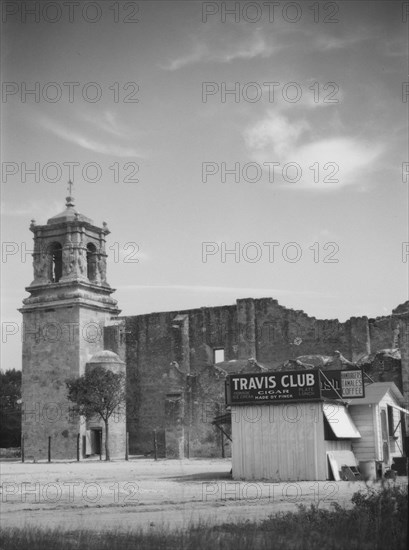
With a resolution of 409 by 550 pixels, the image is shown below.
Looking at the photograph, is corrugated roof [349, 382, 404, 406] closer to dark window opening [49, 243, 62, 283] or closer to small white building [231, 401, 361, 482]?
small white building [231, 401, 361, 482]

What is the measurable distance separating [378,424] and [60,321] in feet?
90.4

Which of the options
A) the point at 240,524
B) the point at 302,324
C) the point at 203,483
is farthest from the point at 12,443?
Result: the point at 240,524

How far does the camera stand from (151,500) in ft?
59.6

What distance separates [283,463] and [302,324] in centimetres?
2657

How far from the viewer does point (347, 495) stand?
1847cm

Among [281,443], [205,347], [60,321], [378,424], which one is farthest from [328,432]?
[60,321]

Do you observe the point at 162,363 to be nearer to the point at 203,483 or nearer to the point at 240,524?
the point at 203,483

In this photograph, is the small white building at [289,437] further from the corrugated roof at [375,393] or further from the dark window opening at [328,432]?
the corrugated roof at [375,393]

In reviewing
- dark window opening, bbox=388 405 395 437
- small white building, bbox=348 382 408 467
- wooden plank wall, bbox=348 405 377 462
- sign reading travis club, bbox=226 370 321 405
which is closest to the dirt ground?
sign reading travis club, bbox=226 370 321 405

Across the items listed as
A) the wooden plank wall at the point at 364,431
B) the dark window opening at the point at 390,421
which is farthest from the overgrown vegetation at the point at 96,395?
the wooden plank wall at the point at 364,431

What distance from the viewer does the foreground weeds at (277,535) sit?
412 inches

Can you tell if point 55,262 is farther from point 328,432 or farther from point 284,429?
point 328,432

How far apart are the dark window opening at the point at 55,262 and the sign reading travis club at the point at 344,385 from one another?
29025mm

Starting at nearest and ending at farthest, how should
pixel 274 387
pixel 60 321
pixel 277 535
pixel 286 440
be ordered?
pixel 277 535 < pixel 286 440 < pixel 274 387 < pixel 60 321
